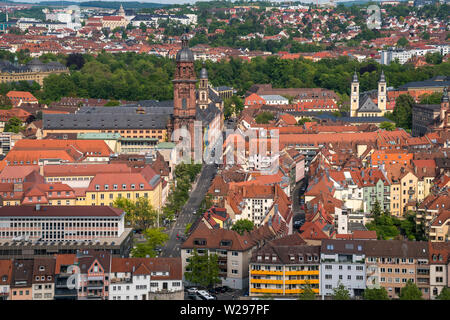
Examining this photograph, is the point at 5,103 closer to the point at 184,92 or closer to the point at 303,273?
the point at 184,92

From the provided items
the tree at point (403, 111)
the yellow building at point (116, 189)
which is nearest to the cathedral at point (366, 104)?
the tree at point (403, 111)

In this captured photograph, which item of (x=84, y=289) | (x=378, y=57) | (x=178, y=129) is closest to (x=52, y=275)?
(x=84, y=289)

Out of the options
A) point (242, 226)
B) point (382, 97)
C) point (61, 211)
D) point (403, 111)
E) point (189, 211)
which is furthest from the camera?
point (382, 97)

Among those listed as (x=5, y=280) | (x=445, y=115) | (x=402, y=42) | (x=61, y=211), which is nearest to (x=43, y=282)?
(x=5, y=280)

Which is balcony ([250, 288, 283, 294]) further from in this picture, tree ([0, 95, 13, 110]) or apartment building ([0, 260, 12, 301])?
tree ([0, 95, 13, 110])

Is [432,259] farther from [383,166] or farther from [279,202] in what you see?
[383,166]


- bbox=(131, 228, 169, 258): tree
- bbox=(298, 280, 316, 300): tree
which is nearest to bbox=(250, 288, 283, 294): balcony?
bbox=(298, 280, 316, 300): tree

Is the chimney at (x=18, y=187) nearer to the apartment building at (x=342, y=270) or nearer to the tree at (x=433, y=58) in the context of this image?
the apartment building at (x=342, y=270)
